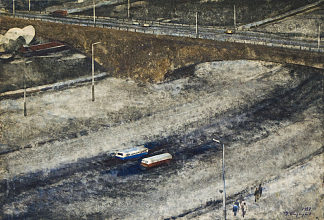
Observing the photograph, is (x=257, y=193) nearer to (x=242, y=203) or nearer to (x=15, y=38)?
(x=242, y=203)

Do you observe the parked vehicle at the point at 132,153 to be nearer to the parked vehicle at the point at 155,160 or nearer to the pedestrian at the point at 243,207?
the parked vehicle at the point at 155,160

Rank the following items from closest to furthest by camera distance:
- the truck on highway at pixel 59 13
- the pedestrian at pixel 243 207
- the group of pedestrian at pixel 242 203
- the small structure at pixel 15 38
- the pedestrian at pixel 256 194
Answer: the pedestrian at pixel 243 207
the group of pedestrian at pixel 242 203
the pedestrian at pixel 256 194
the small structure at pixel 15 38
the truck on highway at pixel 59 13

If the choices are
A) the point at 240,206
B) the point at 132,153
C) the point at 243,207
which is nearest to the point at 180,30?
the point at 132,153

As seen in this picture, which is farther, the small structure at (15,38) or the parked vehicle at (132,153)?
the small structure at (15,38)

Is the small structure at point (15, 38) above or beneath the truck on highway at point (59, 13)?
beneath

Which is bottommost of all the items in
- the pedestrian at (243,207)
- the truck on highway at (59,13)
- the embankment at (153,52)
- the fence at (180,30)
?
the pedestrian at (243,207)

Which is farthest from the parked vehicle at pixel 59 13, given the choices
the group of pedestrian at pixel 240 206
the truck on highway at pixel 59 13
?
the group of pedestrian at pixel 240 206

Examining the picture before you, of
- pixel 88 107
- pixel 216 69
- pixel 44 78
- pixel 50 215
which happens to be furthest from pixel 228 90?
pixel 50 215
